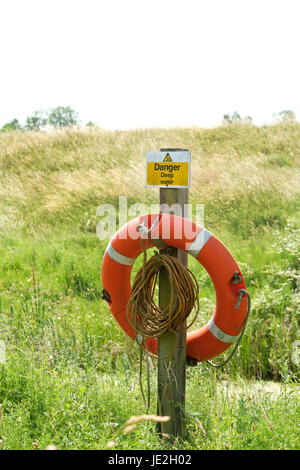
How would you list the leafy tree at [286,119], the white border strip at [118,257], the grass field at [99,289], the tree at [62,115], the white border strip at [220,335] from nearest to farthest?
the grass field at [99,289]
the white border strip at [220,335]
the white border strip at [118,257]
the leafy tree at [286,119]
the tree at [62,115]

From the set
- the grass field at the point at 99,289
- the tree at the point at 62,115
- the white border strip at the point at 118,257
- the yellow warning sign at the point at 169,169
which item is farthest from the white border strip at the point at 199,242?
the tree at the point at 62,115

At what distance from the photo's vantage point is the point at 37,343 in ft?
10.9

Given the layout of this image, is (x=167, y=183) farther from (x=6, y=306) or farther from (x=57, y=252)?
(x=57, y=252)

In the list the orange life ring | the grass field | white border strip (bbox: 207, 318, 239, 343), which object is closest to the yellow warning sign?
the orange life ring

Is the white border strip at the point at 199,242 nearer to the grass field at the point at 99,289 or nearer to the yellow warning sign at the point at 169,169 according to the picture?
the yellow warning sign at the point at 169,169

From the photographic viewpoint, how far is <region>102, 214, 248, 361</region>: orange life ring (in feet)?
8.02

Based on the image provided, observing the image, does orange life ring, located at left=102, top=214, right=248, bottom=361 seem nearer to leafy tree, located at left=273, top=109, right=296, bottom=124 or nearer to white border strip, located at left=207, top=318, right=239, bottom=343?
white border strip, located at left=207, top=318, right=239, bottom=343

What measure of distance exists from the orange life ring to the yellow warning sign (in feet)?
0.56

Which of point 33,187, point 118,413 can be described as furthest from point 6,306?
point 33,187

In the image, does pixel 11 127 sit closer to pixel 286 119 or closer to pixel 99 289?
pixel 286 119

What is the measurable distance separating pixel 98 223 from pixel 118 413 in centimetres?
482

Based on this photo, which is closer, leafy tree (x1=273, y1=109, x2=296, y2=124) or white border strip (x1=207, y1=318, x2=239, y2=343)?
white border strip (x1=207, y1=318, x2=239, y2=343)

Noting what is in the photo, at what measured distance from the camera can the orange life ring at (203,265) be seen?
245cm

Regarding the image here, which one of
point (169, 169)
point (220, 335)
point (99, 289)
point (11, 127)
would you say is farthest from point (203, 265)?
point (11, 127)
